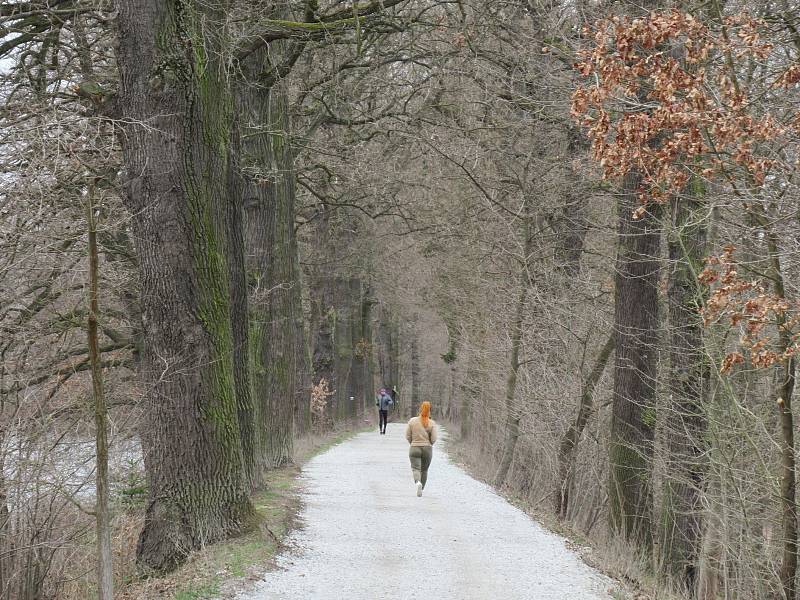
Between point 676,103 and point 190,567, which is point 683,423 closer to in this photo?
point 676,103

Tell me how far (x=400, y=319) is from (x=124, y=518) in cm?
3930

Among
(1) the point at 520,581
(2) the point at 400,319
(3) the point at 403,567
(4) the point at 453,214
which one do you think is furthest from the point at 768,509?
(2) the point at 400,319

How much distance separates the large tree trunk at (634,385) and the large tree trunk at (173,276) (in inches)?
212

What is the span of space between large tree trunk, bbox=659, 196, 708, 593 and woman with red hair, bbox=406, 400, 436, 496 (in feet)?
15.4

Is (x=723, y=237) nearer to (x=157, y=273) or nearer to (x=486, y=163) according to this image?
(x=157, y=273)

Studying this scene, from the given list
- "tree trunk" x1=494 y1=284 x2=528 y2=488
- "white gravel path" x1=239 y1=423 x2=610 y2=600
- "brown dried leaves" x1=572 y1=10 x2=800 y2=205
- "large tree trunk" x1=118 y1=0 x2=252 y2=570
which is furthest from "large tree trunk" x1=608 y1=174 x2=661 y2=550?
"large tree trunk" x1=118 y1=0 x2=252 y2=570

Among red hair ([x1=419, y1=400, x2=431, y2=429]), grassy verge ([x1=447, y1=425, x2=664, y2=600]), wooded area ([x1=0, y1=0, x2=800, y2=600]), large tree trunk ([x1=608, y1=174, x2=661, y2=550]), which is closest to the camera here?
wooded area ([x1=0, y1=0, x2=800, y2=600])

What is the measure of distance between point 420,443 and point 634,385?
432 centimetres

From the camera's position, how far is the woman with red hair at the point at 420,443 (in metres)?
15.0

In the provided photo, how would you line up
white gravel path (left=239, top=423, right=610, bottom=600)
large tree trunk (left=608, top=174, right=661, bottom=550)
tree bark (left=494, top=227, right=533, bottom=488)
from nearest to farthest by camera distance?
white gravel path (left=239, top=423, right=610, bottom=600) → large tree trunk (left=608, top=174, right=661, bottom=550) → tree bark (left=494, top=227, right=533, bottom=488)

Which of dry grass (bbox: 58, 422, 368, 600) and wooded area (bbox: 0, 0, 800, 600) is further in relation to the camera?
dry grass (bbox: 58, 422, 368, 600)

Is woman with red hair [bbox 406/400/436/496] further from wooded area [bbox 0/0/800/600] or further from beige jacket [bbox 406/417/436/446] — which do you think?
wooded area [bbox 0/0/800/600]

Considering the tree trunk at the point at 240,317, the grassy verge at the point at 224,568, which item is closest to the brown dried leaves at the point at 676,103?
the grassy verge at the point at 224,568

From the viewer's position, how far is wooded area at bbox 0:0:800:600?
6.76 meters
